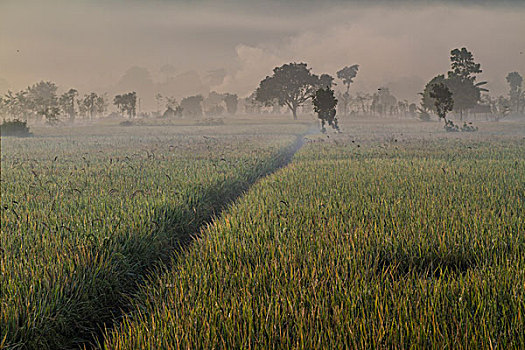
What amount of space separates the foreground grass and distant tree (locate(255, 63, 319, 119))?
76.7 meters

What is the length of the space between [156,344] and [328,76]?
284 feet

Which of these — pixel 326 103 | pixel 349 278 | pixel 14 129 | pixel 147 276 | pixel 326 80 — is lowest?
pixel 147 276

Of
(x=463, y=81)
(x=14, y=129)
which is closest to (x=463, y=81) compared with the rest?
(x=463, y=81)

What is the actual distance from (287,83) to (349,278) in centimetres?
8145

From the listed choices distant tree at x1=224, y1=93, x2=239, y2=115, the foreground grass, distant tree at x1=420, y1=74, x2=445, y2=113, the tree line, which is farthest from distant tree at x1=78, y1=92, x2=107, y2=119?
the foreground grass

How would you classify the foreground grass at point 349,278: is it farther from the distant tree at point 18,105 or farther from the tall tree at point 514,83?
the tall tree at point 514,83

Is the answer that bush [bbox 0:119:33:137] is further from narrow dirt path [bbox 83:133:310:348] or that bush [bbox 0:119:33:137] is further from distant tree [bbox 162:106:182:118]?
distant tree [bbox 162:106:182:118]

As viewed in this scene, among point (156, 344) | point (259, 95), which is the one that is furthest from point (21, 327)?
point (259, 95)

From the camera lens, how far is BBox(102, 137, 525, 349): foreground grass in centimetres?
293

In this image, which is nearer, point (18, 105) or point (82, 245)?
point (82, 245)

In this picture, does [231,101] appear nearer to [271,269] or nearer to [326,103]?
[326,103]

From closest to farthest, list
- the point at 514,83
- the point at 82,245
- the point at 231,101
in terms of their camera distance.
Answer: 1. the point at 82,245
2. the point at 514,83
3. the point at 231,101

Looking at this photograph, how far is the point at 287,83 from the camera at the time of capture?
83.1 metres

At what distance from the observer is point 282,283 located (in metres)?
3.98
